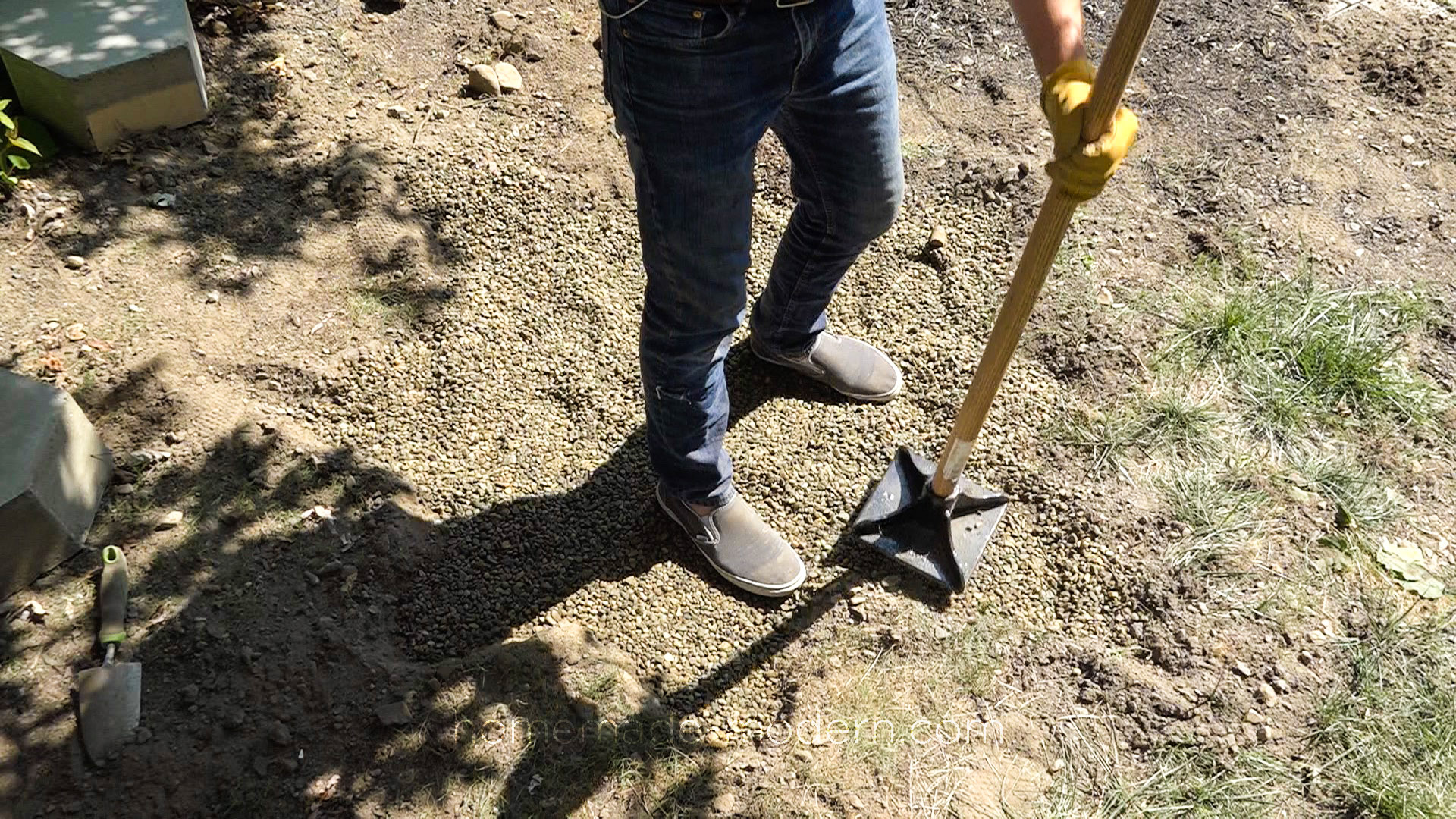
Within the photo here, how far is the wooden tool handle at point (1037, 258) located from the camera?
1.82 m

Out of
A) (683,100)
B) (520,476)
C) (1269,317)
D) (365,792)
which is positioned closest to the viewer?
(683,100)

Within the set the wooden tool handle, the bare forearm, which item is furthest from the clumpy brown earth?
the bare forearm

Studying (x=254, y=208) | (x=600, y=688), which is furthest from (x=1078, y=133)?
(x=254, y=208)

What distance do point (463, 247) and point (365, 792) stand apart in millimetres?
1917

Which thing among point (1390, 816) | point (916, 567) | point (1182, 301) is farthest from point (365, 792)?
point (1182, 301)

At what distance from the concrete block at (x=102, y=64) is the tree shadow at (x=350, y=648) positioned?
1.18 metres

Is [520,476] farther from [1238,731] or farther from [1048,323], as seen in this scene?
[1238,731]

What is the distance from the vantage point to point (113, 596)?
104 inches

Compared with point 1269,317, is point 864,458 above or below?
below

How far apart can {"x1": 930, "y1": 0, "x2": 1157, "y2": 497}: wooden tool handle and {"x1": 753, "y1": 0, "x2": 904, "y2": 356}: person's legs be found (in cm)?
44

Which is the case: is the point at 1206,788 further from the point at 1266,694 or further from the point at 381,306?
the point at 381,306

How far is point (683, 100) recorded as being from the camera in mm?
2027

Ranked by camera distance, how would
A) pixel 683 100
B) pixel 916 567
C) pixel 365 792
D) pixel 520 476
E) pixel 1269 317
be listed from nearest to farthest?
1. pixel 683 100
2. pixel 365 792
3. pixel 916 567
4. pixel 520 476
5. pixel 1269 317

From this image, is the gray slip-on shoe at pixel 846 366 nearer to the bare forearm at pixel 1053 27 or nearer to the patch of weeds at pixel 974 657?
the patch of weeds at pixel 974 657
